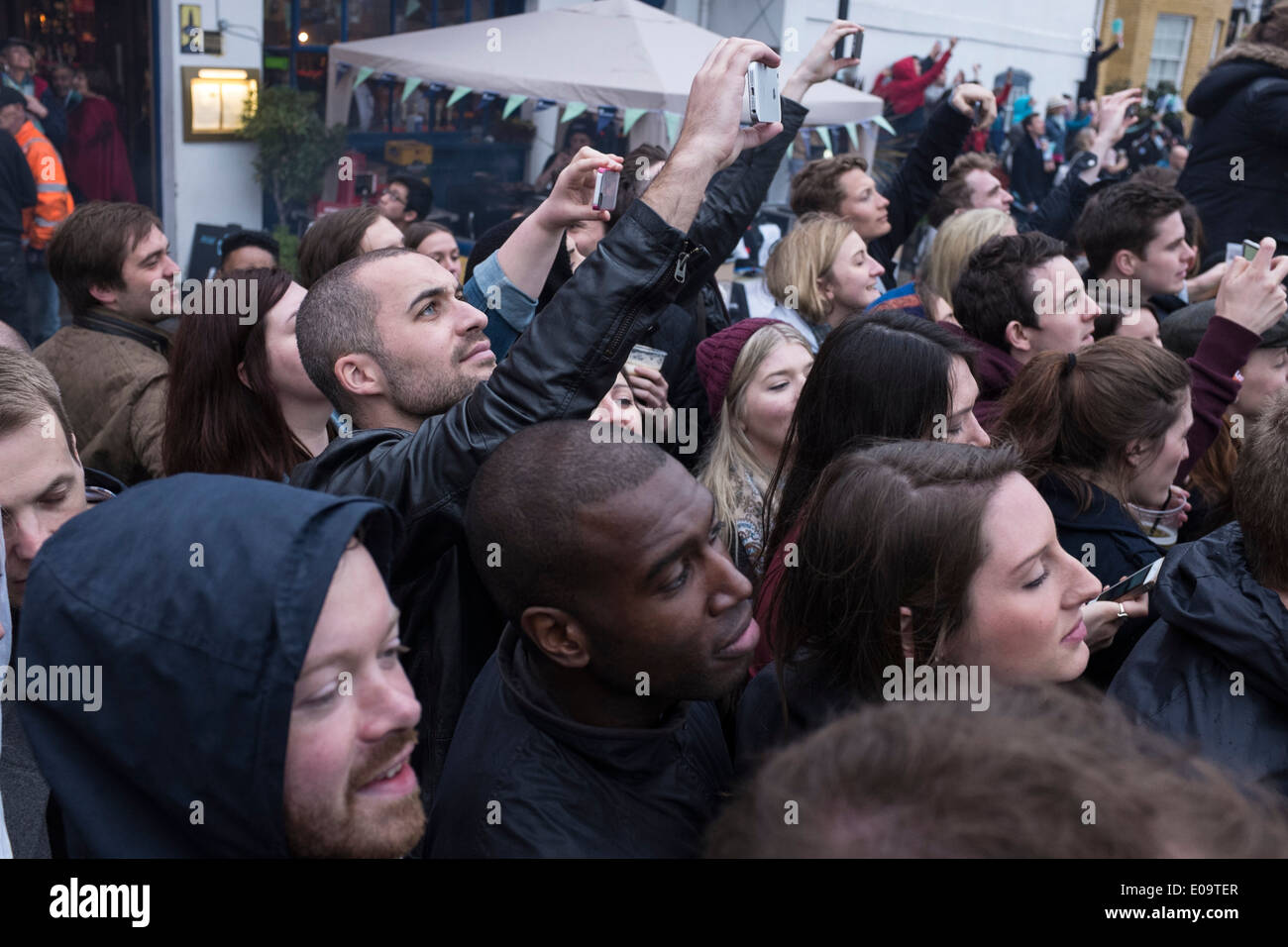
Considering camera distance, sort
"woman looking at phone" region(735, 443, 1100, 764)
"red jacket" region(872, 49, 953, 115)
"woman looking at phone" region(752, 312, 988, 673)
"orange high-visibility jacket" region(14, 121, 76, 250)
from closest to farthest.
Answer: "woman looking at phone" region(735, 443, 1100, 764)
"woman looking at phone" region(752, 312, 988, 673)
"orange high-visibility jacket" region(14, 121, 76, 250)
"red jacket" region(872, 49, 953, 115)

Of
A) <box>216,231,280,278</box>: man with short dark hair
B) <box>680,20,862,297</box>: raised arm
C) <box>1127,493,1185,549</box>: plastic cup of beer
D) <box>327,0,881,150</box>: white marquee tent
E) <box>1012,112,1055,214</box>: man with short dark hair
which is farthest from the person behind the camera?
<box>1012,112,1055,214</box>: man with short dark hair

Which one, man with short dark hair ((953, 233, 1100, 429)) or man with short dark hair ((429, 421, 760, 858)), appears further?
man with short dark hair ((953, 233, 1100, 429))

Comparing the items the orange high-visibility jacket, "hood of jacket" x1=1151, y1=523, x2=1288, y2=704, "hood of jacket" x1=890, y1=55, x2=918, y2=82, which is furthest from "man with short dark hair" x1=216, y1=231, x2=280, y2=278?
"hood of jacket" x1=890, y1=55, x2=918, y2=82

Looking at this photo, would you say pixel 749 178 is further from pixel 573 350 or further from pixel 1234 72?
pixel 1234 72

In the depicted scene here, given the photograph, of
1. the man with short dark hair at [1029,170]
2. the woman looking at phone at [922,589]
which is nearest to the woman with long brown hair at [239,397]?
the woman looking at phone at [922,589]

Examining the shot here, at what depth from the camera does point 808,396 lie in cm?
253

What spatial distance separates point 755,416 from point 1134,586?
1100 mm

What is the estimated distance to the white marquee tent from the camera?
737 cm

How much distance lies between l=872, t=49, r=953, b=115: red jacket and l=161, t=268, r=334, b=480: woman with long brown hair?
1230cm

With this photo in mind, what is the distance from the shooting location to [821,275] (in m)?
4.22

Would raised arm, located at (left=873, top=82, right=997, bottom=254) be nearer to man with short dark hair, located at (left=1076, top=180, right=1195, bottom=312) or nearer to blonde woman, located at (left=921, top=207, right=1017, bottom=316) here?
blonde woman, located at (left=921, top=207, right=1017, bottom=316)

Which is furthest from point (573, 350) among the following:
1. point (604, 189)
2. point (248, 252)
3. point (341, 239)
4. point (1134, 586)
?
point (248, 252)

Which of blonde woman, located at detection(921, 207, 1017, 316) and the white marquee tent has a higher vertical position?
the white marquee tent

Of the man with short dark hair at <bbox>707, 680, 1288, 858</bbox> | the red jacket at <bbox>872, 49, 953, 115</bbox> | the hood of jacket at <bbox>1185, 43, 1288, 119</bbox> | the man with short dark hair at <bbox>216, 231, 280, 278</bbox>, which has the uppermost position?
the red jacket at <bbox>872, 49, 953, 115</bbox>
